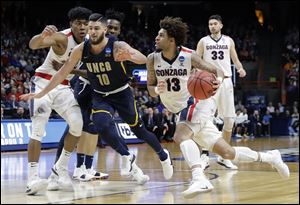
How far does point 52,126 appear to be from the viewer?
17.1m

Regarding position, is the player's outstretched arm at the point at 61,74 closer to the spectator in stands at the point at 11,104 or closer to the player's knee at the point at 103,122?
the player's knee at the point at 103,122

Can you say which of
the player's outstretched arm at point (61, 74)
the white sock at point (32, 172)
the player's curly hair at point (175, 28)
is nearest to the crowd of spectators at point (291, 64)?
the player's curly hair at point (175, 28)

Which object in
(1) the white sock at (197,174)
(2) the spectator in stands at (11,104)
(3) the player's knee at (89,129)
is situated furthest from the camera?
(2) the spectator in stands at (11,104)

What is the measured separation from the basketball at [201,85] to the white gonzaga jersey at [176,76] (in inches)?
11.6

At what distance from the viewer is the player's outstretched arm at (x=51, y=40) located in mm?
7590

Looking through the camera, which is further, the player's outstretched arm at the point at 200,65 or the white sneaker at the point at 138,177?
the white sneaker at the point at 138,177

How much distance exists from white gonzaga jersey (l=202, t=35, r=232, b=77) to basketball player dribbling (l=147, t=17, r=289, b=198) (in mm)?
3112

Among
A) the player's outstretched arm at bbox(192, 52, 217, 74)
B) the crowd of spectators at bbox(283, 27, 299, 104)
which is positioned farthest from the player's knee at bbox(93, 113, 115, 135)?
the crowd of spectators at bbox(283, 27, 299, 104)

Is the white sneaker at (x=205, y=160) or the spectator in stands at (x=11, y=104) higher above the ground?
the spectator in stands at (x=11, y=104)

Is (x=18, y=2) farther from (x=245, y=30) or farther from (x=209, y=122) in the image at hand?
(x=209, y=122)

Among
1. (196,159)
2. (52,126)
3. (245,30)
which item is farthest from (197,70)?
(245,30)

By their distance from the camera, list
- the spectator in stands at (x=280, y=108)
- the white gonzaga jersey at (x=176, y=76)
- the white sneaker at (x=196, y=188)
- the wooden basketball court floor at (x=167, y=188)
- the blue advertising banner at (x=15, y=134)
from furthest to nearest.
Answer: the spectator in stands at (x=280, y=108) < the blue advertising banner at (x=15, y=134) < the white gonzaga jersey at (x=176, y=76) < the white sneaker at (x=196, y=188) < the wooden basketball court floor at (x=167, y=188)

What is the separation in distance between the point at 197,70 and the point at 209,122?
655 millimetres

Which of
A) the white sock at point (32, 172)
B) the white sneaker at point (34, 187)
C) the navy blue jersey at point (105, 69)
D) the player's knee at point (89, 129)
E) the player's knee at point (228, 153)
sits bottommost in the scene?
the white sneaker at point (34, 187)
